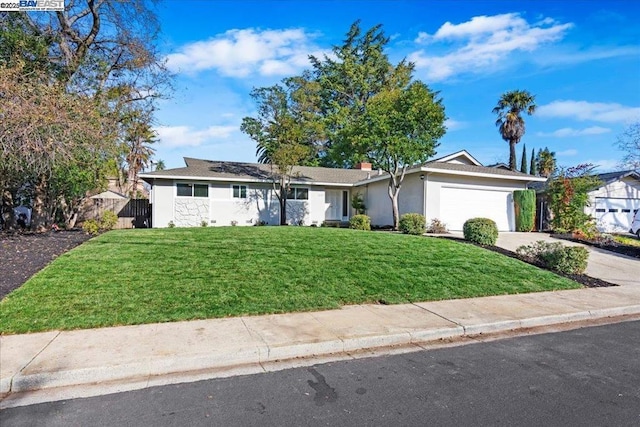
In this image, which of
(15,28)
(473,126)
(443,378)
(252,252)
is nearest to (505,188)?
(473,126)

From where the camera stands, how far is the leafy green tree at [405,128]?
1554 cm

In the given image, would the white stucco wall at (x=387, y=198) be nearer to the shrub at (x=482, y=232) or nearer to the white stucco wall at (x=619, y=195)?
the shrub at (x=482, y=232)

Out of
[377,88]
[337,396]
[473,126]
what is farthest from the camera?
[377,88]

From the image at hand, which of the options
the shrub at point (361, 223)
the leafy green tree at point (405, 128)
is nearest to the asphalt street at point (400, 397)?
the leafy green tree at point (405, 128)

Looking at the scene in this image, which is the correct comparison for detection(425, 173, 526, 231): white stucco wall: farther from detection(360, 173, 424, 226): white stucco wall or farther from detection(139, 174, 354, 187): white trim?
detection(139, 174, 354, 187): white trim

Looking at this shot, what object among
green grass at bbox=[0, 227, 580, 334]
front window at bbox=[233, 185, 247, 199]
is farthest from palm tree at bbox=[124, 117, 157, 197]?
green grass at bbox=[0, 227, 580, 334]

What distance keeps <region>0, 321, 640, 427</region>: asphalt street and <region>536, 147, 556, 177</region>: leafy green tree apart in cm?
3675

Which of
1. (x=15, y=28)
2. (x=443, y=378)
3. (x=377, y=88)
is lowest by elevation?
(x=443, y=378)

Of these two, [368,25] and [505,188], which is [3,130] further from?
[368,25]

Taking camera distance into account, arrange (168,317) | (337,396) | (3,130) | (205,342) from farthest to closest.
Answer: (3,130) < (168,317) < (205,342) < (337,396)

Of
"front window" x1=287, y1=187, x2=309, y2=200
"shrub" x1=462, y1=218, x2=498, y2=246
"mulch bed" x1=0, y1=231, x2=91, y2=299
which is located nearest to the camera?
"mulch bed" x1=0, y1=231, x2=91, y2=299

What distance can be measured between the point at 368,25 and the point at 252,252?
1404 inches

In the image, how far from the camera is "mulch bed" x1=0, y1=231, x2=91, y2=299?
21.4 feet

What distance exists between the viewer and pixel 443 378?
3822 millimetres
